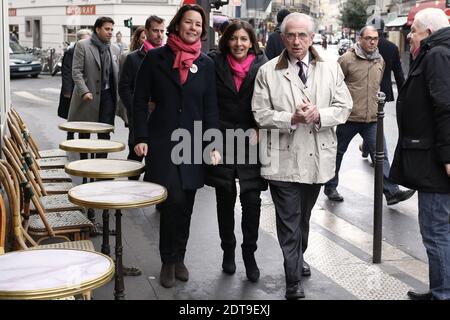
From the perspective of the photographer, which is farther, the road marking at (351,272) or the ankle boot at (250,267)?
the ankle boot at (250,267)

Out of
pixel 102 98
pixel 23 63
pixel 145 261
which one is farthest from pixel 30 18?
pixel 145 261

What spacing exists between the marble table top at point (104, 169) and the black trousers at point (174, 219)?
287 mm

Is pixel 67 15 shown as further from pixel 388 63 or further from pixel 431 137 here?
pixel 431 137

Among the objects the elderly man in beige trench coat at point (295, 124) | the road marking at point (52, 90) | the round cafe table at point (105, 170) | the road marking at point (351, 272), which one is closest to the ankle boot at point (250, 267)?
the elderly man in beige trench coat at point (295, 124)

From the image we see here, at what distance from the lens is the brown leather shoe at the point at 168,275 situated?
4746 mm

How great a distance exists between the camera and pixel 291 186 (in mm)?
Answer: 4520

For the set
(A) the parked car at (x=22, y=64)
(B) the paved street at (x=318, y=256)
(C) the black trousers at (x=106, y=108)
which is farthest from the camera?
(A) the parked car at (x=22, y=64)

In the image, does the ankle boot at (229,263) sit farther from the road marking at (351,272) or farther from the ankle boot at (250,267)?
the road marking at (351,272)

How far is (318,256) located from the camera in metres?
5.60

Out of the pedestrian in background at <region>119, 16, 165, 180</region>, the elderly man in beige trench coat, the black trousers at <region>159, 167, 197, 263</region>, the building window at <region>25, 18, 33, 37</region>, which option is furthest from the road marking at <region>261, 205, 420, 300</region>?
the building window at <region>25, 18, 33, 37</region>

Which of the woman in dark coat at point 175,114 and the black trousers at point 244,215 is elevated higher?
the woman in dark coat at point 175,114

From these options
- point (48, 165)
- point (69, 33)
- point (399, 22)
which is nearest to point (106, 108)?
point (48, 165)

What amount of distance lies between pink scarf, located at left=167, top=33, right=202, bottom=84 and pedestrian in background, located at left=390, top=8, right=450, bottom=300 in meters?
1.52
